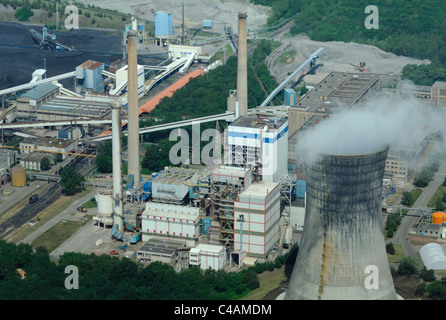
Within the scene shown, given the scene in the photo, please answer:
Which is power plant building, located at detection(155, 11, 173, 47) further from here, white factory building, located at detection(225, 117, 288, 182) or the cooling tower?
the cooling tower

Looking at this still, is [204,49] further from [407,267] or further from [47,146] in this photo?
[407,267]

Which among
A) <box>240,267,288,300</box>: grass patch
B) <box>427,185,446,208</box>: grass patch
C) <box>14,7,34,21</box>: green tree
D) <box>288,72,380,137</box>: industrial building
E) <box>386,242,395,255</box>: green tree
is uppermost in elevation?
<box>14,7,34,21</box>: green tree

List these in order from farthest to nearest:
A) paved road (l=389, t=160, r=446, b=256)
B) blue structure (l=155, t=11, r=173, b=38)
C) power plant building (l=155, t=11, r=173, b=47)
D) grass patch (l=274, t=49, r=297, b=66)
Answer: power plant building (l=155, t=11, r=173, b=47) < blue structure (l=155, t=11, r=173, b=38) < grass patch (l=274, t=49, r=297, b=66) < paved road (l=389, t=160, r=446, b=256)

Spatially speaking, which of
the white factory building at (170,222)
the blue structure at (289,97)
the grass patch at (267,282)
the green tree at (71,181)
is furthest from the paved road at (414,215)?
the green tree at (71,181)

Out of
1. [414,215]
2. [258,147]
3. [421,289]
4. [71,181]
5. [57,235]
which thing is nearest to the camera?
[421,289]

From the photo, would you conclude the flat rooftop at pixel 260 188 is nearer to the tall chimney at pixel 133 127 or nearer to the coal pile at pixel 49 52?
the tall chimney at pixel 133 127

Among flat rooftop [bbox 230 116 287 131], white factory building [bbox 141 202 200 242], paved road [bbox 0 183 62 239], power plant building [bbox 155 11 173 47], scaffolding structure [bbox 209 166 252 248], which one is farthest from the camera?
power plant building [bbox 155 11 173 47]

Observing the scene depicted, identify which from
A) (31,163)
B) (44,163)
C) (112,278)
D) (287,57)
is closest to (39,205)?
(44,163)

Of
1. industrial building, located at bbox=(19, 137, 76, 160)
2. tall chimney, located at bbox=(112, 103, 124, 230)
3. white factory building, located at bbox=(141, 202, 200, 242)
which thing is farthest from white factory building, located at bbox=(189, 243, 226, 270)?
industrial building, located at bbox=(19, 137, 76, 160)
